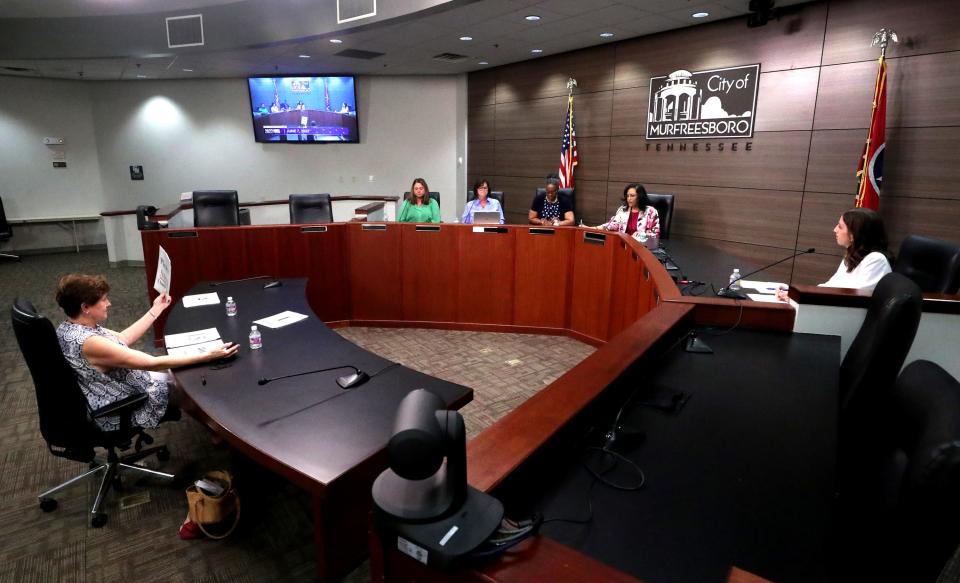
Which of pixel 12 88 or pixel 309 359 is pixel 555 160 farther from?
pixel 12 88

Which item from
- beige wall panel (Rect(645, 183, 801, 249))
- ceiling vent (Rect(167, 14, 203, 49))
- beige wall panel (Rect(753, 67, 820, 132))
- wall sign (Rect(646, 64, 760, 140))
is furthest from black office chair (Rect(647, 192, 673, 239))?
ceiling vent (Rect(167, 14, 203, 49))

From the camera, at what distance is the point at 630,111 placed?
6.17 metres

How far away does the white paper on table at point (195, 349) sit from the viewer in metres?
2.26

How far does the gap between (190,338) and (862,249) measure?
3.50 m

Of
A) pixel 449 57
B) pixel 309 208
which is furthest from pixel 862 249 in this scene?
pixel 449 57

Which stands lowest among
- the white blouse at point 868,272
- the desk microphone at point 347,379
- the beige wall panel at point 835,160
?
the desk microphone at point 347,379

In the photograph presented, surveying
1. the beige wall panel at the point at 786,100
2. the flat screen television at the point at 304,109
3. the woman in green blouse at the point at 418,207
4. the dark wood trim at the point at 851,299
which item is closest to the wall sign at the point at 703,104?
the beige wall panel at the point at 786,100

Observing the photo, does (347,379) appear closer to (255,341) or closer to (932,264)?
(255,341)

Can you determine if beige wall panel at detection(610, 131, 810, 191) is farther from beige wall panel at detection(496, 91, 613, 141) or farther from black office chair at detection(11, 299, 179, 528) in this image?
black office chair at detection(11, 299, 179, 528)

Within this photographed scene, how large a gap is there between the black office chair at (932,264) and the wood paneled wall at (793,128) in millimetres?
1456

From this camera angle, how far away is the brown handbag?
212 cm

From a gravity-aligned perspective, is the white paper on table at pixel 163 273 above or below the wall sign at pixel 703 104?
below

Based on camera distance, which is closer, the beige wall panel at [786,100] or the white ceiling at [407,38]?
the beige wall panel at [786,100]

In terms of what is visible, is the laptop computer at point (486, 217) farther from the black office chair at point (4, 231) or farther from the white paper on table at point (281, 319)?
the black office chair at point (4, 231)
